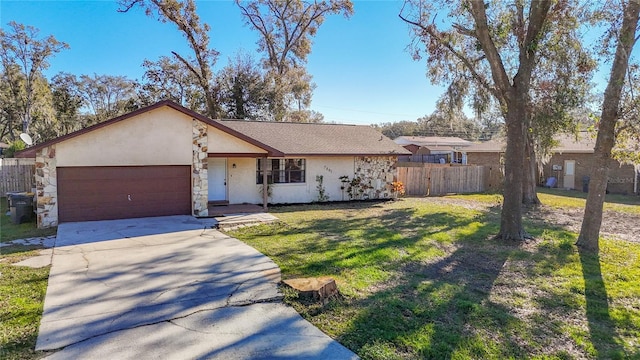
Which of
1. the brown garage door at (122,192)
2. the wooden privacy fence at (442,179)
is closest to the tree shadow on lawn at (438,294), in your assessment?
the brown garage door at (122,192)

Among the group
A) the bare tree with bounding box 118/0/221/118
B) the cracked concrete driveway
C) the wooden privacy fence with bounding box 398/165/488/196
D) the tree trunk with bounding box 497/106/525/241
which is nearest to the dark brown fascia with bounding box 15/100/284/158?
the cracked concrete driveway

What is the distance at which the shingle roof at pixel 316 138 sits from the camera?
15.5 m

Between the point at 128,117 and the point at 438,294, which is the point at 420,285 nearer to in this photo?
the point at 438,294

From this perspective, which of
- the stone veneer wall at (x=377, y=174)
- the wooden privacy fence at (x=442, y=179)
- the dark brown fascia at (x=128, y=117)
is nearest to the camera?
the dark brown fascia at (x=128, y=117)

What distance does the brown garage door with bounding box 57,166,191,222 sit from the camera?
34.7 feet

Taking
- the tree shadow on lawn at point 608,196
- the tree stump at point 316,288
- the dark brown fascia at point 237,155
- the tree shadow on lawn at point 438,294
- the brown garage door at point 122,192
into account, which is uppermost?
the dark brown fascia at point 237,155

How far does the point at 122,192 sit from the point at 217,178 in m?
3.58

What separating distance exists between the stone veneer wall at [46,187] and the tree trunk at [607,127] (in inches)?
532

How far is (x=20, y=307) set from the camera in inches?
193

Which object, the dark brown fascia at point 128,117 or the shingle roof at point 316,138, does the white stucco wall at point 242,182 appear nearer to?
the shingle roof at point 316,138

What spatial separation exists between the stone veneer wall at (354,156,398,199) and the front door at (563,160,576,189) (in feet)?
46.1

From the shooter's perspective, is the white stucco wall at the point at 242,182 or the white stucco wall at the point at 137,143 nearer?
the white stucco wall at the point at 137,143

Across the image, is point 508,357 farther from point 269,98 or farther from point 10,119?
point 10,119

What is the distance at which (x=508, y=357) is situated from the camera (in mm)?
4039
